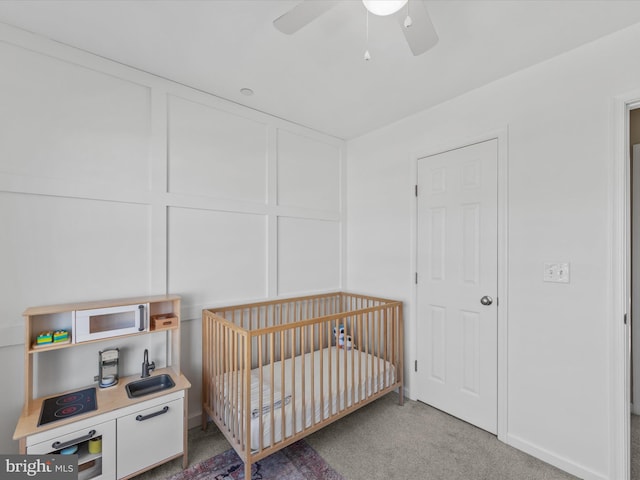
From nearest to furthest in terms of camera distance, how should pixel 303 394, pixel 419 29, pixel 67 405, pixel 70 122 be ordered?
pixel 419 29 → pixel 67 405 → pixel 70 122 → pixel 303 394

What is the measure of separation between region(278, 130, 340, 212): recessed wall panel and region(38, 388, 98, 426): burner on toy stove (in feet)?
6.05

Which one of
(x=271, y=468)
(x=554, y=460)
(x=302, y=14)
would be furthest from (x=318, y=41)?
(x=554, y=460)

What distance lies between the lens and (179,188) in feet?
7.23

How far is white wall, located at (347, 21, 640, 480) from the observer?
66.9 inches

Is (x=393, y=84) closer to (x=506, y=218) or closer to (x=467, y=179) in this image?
(x=467, y=179)

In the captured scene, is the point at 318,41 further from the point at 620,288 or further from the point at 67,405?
the point at 67,405

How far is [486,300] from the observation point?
2.18 metres

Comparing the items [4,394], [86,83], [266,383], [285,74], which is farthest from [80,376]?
[285,74]

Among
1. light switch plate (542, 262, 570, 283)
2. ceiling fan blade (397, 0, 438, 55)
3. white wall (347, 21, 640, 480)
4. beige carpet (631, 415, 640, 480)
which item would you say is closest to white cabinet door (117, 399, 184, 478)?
white wall (347, 21, 640, 480)

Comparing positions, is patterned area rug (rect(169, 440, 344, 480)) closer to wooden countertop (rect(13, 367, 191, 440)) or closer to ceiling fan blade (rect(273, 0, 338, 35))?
wooden countertop (rect(13, 367, 191, 440))

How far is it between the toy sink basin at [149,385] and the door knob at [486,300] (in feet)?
6.89

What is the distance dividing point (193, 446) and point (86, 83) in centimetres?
237

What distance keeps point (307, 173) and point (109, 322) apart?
197cm

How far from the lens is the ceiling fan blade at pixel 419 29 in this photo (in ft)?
3.79
